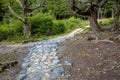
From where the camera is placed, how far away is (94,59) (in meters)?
7.00

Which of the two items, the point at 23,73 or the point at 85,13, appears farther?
the point at 85,13

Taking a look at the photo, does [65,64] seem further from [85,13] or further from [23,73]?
[85,13]

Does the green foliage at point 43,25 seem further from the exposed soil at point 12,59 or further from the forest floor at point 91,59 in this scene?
the forest floor at point 91,59

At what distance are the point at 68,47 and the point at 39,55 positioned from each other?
133 centimetres

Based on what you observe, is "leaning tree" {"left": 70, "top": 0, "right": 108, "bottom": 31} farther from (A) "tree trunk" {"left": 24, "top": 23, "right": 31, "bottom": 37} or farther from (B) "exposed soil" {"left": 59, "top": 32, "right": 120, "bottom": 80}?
(A) "tree trunk" {"left": 24, "top": 23, "right": 31, "bottom": 37}

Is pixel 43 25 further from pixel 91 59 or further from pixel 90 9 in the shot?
pixel 91 59

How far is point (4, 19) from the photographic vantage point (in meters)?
22.0

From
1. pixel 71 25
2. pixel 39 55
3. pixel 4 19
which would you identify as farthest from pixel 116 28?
pixel 4 19

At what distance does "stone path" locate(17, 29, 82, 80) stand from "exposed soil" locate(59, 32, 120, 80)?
0.30 m

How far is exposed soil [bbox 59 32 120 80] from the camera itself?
5910 mm

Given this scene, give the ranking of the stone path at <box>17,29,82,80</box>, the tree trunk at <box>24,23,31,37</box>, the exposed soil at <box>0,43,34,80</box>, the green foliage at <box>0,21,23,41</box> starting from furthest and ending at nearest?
the green foliage at <box>0,21,23,41</box>, the tree trunk at <box>24,23,31,37</box>, the exposed soil at <box>0,43,34,80</box>, the stone path at <box>17,29,82,80</box>

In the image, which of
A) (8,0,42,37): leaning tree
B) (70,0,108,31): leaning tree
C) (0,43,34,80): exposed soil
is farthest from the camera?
(8,0,42,37): leaning tree

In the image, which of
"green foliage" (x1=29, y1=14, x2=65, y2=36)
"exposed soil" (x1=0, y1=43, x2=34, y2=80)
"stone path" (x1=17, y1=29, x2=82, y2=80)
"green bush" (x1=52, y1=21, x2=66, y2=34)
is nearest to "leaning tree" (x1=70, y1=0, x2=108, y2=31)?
"stone path" (x1=17, y1=29, x2=82, y2=80)

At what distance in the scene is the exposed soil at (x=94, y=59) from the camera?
591 cm
